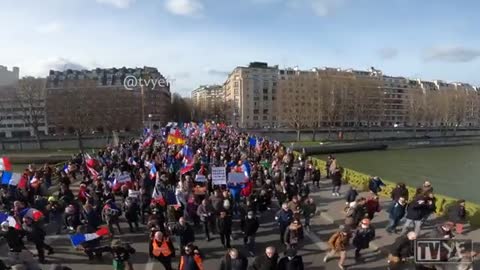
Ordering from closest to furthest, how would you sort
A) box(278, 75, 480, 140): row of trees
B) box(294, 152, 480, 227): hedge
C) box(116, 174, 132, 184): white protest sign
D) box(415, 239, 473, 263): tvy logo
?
1. box(415, 239, 473, 263): tvy logo
2. box(294, 152, 480, 227): hedge
3. box(116, 174, 132, 184): white protest sign
4. box(278, 75, 480, 140): row of trees

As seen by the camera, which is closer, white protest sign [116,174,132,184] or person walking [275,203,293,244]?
person walking [275,203,293,244]

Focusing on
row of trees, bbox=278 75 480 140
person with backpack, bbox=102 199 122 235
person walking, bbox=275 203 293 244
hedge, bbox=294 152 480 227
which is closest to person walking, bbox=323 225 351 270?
person walking, bbox=275 203 293 244

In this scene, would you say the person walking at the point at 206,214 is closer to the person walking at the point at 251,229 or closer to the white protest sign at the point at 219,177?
the person walking at the point at 251,229

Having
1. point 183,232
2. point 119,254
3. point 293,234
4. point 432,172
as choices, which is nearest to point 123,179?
point 183,232

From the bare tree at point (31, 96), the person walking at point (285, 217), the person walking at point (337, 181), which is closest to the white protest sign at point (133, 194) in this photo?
the person walking at point (285, 217)

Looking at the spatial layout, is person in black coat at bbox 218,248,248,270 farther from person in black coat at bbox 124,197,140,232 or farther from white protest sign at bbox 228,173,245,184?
white protest sign at bbox 228,173,245,184

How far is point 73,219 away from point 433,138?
288ft

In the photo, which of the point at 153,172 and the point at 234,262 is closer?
the point at 234,262

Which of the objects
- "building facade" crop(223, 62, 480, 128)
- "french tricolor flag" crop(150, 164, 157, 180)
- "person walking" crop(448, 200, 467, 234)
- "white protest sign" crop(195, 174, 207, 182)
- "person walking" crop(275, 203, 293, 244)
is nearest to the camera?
"person walking" crop(275, 203, 293, 244)

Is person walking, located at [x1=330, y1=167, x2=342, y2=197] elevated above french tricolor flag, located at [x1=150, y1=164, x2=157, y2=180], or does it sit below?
below

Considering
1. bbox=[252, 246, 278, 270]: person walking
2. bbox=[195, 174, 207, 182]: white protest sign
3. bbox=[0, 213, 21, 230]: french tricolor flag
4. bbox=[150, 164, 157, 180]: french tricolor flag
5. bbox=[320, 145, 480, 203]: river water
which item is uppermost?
bbox=[150, 164, 157, 180]: french tricolor flag

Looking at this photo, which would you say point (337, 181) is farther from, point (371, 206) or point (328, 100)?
point (328, 100)

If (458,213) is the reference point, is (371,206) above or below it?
above

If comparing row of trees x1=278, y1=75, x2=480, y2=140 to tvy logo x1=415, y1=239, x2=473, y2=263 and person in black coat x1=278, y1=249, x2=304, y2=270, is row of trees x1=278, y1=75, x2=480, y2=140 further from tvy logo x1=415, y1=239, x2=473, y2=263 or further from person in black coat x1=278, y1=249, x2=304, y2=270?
tvy logo x1=415, y1=239, x2=473, y2=263
